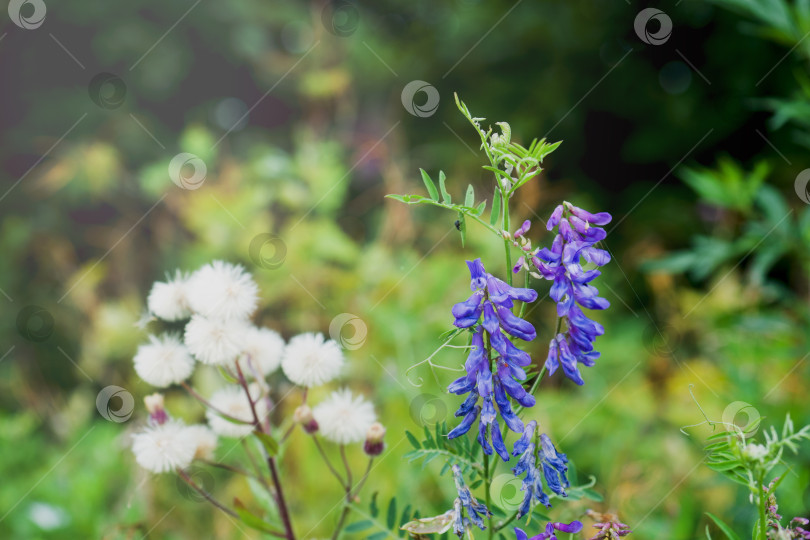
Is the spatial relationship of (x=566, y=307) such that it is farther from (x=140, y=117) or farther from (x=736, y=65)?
(x=140, y=117)

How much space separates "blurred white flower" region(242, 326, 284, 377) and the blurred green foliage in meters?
0.32

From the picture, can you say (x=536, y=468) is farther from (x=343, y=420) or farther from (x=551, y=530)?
(x=343, y=420)

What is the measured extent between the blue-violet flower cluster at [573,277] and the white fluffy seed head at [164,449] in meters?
0.58

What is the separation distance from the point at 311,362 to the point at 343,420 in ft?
0.38

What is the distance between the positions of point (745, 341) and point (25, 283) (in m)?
3.58

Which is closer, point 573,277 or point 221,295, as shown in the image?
point 573,277

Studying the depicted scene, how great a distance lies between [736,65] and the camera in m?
3.70

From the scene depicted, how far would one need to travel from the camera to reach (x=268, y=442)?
1045mm

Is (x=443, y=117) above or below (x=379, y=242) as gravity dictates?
above

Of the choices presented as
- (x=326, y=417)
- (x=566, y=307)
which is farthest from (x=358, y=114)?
(x=566, y=307)

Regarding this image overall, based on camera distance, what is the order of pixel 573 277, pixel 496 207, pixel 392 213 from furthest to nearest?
pixel 392 213 < pixel 496 207 < pixel 573 277

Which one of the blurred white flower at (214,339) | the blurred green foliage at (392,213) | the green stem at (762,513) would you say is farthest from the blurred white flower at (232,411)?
the green stem at (762,513)

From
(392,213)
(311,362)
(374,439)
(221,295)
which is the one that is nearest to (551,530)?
(374,439)

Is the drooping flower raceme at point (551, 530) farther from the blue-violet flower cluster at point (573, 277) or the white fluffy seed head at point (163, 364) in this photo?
the white fluffy seed head at point (163, 364)
